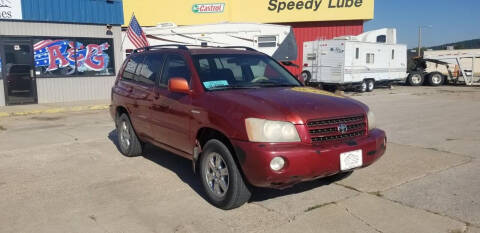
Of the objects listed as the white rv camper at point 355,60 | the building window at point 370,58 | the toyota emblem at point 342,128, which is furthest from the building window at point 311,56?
the toyota emblem at point 342,128

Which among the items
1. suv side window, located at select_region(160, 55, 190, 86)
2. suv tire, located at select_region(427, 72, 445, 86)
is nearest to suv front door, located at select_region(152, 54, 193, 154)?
suv side window, located at select_region(160, 55, 190, 86)

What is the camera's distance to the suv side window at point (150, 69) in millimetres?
5426

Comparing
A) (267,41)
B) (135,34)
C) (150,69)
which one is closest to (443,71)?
(267,41)

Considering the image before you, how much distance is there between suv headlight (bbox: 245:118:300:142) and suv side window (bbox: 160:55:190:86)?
136 cm

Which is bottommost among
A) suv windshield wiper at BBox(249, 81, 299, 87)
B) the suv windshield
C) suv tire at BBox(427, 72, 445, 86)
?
suv tire at BBox(427, 72, 445, 86)

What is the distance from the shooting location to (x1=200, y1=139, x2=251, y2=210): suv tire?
12.9 ft

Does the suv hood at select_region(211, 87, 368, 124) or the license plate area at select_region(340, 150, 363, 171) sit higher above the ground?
the suv hood at select_region(211, 87, 368, 124)

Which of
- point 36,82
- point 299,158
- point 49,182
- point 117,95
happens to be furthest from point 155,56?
point 36,82

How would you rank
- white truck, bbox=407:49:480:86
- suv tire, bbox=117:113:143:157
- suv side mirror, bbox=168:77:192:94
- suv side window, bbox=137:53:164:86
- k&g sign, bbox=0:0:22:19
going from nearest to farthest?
suv side mirror, bbox=168:77:192:94 < suv side window, bbox=137:53:164:86 < suv tire, bbox=117:113:143:157 < k&g sign, bbox=0:0:22:19 < white truck, bbox=407:49:480:86

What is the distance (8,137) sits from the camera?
831 cm

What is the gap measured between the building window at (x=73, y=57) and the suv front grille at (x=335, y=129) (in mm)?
Answer: 12868

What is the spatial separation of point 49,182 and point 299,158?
3.37 metres

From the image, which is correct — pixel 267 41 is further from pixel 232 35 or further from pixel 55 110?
pixel 55 110

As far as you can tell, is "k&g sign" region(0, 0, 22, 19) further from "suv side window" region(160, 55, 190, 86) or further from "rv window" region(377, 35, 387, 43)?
"rv window" region(377, 35, 387, 43)
